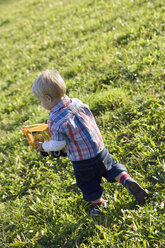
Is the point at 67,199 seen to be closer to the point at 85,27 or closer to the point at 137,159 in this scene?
the point at 137,159

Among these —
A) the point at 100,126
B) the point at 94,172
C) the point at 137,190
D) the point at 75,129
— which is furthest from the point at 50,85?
the point at 100,126

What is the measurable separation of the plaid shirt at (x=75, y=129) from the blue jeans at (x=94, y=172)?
0.09 metres

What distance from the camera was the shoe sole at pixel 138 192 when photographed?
302cm

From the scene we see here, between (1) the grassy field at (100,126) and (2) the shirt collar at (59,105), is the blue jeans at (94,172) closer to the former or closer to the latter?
(1) the grassy field at (100,126)

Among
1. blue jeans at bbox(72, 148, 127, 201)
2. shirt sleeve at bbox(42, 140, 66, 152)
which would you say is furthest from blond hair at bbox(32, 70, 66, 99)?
blue jeans at bbox(72, 148, 127, 201)

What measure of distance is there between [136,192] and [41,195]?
4.88ft

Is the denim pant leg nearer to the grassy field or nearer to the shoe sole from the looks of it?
the grassy field

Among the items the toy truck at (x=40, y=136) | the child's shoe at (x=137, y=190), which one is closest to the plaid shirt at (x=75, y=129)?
the toy truck at (x=40, y=136)

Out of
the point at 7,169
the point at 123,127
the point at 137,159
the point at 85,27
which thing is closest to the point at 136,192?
the point at 137,159

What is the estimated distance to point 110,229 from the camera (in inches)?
118

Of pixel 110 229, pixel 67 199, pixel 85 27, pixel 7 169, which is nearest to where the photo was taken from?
pixel 110 229

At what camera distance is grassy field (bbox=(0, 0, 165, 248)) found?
312cm

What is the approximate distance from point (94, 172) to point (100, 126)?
5.10ft

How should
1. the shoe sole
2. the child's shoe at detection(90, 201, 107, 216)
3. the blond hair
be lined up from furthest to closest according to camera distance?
the child's shoe at detection(90, 201, 107, 216)
the shoe sole
the blond hair
